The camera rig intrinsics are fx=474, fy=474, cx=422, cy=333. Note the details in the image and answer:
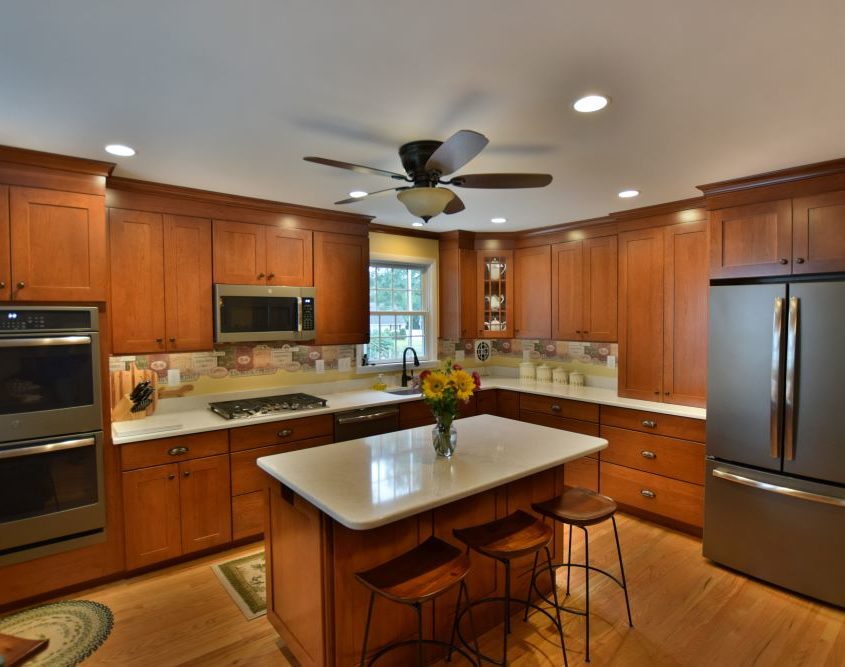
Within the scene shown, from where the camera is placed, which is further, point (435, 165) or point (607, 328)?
point (607, 328)

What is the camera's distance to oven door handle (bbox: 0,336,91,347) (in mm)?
2434

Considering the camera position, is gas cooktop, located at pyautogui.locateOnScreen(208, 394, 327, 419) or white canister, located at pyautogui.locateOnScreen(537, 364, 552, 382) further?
white canister, located at pyautogui.locateOnScreen(537, 364, 552, 382)

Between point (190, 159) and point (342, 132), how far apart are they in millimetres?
993

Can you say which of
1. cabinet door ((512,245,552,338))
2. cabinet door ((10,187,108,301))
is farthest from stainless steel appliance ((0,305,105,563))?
cabinet door ((512,245,552,338))

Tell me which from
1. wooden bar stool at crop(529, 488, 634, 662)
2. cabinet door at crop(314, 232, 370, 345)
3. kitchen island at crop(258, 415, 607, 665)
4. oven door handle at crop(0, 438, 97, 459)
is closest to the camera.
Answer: kitchen island at crop(258, 415, 607, 665)

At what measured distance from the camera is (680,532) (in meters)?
3.48

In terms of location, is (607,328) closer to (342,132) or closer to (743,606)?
(743,606)

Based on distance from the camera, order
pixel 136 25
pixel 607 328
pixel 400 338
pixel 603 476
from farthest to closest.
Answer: pixel 400 338 < pixel 607 328 < pixel 603 476 < pixel 136 25

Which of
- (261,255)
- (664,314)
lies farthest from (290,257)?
(664,314)

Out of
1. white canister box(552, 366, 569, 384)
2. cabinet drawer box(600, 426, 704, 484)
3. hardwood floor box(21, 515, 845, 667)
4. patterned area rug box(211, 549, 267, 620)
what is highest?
white canister box(552, 366, 569, 384)

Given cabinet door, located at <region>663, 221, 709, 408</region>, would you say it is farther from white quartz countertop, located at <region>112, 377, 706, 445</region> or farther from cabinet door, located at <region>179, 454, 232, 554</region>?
cabinet door, located at <region>179, 454, 232, 554</region>

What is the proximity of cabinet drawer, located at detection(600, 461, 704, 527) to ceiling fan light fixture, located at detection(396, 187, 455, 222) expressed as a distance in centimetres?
273

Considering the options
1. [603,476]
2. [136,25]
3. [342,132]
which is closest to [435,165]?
[342,132]

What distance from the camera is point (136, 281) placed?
3.07 meters
